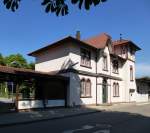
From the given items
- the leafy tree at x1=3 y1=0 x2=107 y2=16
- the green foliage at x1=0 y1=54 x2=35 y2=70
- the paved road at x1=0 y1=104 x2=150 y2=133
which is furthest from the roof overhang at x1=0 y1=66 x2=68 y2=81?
the green foliage at x1=0 y1=54 x2=35 y2=70

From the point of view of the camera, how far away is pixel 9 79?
836 inches

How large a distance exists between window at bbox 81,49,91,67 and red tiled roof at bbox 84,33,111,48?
2651 mm

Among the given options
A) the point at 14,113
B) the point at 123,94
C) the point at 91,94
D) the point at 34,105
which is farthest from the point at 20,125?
the point at 123,94

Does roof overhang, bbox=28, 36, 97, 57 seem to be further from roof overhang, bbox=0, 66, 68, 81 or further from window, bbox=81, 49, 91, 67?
roof overhang, bbox=0, 66, 68, 81

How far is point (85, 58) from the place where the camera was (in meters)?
31.1

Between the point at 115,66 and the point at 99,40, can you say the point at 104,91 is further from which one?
the point at 99,40

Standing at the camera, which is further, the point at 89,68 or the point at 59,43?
the point at 89,68

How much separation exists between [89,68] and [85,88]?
2.17 m

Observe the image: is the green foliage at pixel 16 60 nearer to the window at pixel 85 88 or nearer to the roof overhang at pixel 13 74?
the window at pixel 85 88

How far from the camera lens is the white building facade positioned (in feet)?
94.2

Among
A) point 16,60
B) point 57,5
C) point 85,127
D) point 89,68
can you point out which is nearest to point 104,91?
point 89,68

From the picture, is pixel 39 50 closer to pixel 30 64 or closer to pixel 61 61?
pixel 61 61

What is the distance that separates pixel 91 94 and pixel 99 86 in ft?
5.89

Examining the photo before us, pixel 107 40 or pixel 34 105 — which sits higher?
pixel 107 40
